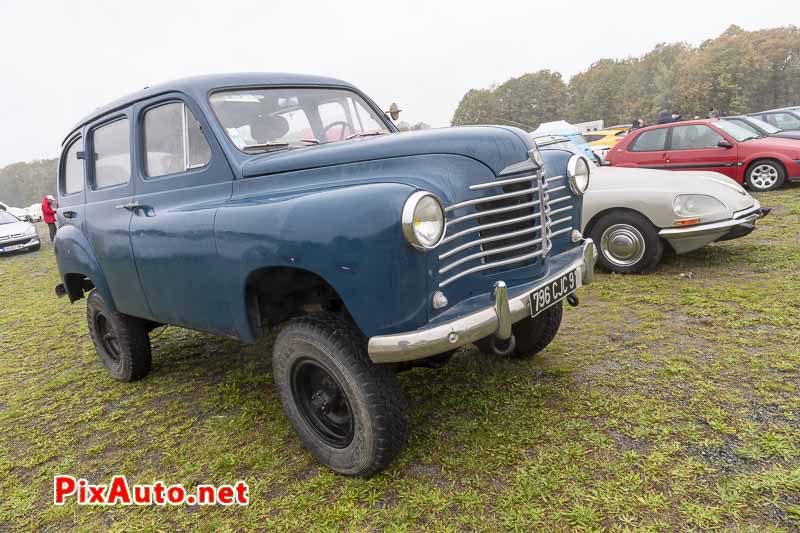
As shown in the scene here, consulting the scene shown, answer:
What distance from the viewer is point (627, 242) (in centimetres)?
544

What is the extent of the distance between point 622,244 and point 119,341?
188 inches

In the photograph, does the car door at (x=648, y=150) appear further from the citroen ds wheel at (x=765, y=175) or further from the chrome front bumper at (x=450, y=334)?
the chrome front bumper at (x=450, y=334)

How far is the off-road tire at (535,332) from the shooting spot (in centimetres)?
352

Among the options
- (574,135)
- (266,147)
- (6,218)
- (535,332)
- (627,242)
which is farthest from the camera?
(6,218)

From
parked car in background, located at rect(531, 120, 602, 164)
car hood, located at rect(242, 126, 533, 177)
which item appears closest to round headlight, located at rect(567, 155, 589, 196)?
car hood, located at rect(242, 126, 533, 177)

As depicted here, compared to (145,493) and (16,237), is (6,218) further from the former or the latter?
(145,493)

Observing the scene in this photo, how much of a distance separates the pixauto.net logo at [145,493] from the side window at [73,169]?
7.96 feet

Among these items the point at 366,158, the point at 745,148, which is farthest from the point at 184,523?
the point at 745,148

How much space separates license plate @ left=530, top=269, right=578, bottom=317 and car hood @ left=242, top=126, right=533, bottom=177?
2.08ft

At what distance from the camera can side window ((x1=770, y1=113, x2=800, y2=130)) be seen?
44.1ft

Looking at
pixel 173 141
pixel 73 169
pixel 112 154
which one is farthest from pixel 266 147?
A: pixel 73 169

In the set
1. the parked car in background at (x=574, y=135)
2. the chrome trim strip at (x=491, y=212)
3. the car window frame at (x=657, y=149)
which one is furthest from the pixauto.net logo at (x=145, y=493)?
the parked car in background at (x=574, y=135)

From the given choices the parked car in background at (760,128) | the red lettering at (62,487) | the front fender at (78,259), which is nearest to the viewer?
the red lettering at (62,487)

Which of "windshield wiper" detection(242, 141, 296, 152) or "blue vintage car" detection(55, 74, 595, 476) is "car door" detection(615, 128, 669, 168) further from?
"windshield wiper" detection(242, 141, 296, 152)
